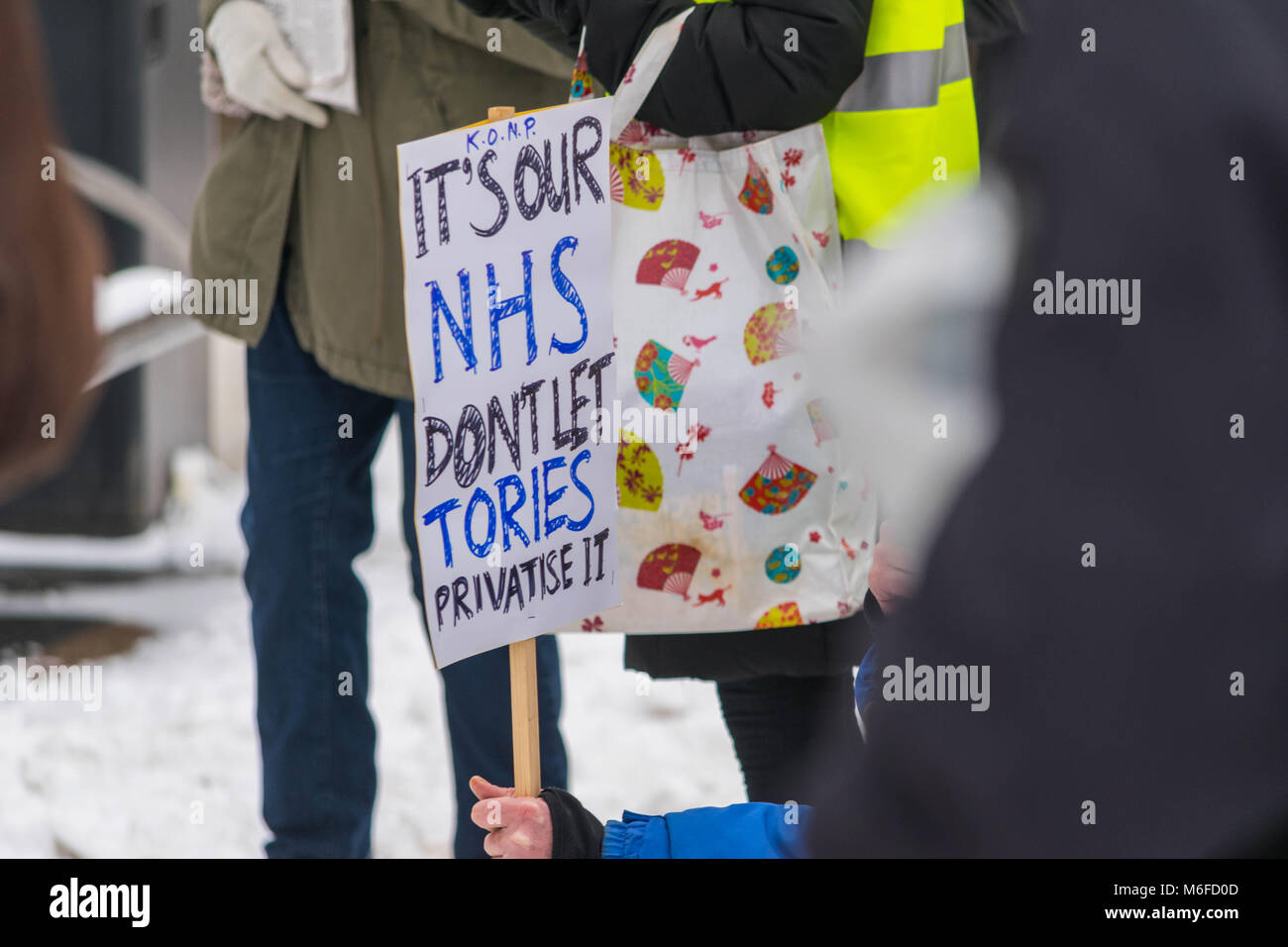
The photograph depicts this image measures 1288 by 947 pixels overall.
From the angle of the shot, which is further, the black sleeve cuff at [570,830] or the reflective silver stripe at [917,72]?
the reflective silver stripe at [917,72]

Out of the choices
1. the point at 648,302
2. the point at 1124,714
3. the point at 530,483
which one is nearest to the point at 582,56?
the point at 648,302

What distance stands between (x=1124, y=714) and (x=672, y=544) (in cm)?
93

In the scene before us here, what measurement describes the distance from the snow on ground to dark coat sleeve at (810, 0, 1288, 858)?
59.1 inches

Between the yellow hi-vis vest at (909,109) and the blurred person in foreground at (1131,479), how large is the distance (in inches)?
35.2

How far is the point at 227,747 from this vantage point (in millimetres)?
2713

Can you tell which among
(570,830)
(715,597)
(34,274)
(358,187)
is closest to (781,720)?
(715,597)

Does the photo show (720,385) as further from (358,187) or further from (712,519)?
(358,187)

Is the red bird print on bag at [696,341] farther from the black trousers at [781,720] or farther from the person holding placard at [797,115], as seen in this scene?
the black trousers at [781,720]

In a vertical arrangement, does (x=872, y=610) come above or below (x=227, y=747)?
above

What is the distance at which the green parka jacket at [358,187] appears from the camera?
1.81m

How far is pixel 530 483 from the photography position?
1.33 m

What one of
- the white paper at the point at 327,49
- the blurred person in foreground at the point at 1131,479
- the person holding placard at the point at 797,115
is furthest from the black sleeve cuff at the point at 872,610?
the white paper at the point at 327,49

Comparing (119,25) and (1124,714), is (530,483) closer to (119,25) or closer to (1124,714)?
(1124,714)

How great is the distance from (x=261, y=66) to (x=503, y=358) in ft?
2.40
